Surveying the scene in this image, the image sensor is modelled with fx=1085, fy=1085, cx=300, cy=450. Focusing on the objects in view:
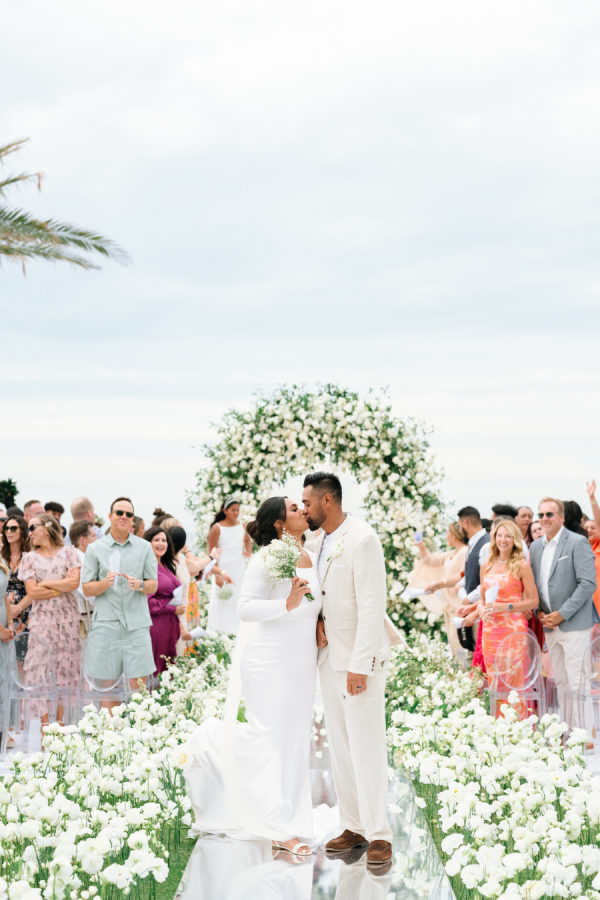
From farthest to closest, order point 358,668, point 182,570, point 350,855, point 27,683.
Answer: point 182,570 < point 27,683 < point 350,855 < point 358,668

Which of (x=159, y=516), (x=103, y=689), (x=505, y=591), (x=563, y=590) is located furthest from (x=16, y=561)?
(x=563, y=590)

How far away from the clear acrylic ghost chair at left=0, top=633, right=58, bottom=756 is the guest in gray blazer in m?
4.29

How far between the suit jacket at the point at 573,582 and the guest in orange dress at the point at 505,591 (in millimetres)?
207

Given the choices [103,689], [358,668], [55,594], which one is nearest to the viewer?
[358,668]

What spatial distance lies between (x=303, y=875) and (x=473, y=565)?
18.0 feet

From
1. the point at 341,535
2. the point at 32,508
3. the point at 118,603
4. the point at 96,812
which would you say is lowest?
the point at 96,812

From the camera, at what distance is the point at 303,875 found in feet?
18.6

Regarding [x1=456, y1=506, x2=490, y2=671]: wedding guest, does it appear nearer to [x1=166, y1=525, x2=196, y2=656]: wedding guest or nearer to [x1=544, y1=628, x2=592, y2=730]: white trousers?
[x1=544, y1=628, x2=592, y2=730]: white trousers

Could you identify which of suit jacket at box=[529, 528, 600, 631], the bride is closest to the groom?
the bride

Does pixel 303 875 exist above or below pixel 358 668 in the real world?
below

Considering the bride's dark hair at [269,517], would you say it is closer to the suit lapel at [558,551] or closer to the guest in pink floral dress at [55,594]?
the guest in pink floral dress at [55,594]

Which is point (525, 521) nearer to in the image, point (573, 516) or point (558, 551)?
point (573, 516)

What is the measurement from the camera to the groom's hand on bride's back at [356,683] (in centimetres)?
585

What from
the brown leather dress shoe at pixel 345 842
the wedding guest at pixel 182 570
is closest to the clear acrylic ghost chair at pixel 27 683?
the wedding guest at pixel 182 570
